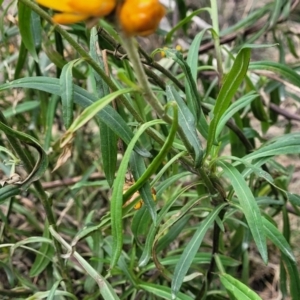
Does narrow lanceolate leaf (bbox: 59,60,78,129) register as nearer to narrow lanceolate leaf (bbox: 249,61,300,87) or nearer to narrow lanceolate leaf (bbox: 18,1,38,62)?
narrow lanceolate leaf (bbox: 18,1,38,62)

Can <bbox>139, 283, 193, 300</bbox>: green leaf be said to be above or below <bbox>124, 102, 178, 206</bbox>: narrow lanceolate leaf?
below

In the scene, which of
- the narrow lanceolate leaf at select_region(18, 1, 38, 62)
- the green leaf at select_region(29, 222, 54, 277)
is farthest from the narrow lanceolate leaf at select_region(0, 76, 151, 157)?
the green leaf at select_region(29, 222, 54, 277)

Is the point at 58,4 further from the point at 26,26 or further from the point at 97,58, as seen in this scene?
the point at 26,26

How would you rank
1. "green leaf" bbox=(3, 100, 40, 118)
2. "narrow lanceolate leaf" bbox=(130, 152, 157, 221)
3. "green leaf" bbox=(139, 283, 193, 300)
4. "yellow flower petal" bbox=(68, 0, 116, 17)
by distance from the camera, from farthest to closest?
"green leaf" bbox=(3, 100, 40, 118) < "green leaf" bbox=(139, 283, 193, 300) < "narrow lanceolate leaf" bbox=(130, 152, 157, 221) < "yellow flower petal" bbox=(68, 0, 116, 17)

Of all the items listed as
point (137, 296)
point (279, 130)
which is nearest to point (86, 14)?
point (137, 296)

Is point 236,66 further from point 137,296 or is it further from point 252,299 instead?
point 137,296

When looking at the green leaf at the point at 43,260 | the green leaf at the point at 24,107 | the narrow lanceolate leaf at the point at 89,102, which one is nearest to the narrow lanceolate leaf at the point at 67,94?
the narrow lanceolate leaf at the point at 89,102
